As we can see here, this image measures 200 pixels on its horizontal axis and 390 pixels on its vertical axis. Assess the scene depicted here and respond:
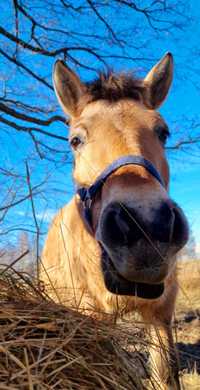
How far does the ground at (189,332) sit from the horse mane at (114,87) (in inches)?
74.5

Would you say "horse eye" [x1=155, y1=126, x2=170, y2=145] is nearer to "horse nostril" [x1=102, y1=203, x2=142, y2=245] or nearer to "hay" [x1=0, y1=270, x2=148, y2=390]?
"horse nostril" [x1=102, y1=203, x2=142, y2=245]

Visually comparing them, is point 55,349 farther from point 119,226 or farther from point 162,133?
point 162,133

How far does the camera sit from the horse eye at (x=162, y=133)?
3.32 m

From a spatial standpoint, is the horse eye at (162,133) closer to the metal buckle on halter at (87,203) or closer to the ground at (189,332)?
the metal buckle on halter at (87,203)

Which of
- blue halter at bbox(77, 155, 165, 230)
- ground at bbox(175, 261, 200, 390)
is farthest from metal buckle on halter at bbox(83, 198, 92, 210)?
ground at bbox(175, 261, 200, 390)

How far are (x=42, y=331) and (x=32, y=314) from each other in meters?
0.10

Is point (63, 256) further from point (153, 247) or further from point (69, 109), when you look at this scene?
point (153, 247)

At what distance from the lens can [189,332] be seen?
6.24m

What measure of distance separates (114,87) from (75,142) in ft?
2.27

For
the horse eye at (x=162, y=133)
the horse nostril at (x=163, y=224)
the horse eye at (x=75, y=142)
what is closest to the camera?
the horse nostril at (x=163, y=224)

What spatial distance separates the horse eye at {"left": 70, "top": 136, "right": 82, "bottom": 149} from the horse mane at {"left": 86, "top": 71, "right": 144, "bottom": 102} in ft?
1.65

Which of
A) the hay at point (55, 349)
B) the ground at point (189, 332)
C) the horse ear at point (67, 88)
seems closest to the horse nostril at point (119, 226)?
the hay at point (55, 349)

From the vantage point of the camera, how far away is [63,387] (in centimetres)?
119

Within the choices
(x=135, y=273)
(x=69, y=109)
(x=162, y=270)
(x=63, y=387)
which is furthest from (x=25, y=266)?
(x=69, y=109)
